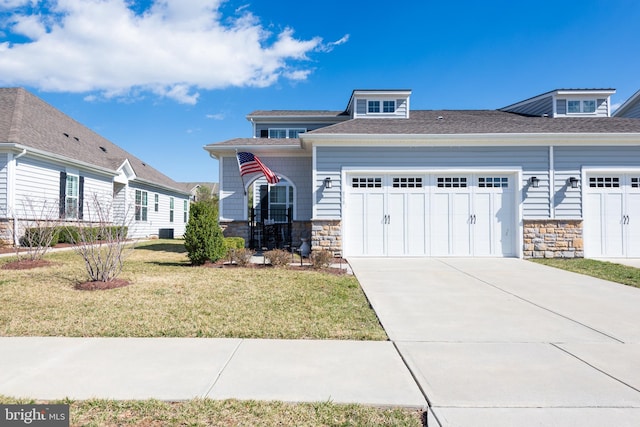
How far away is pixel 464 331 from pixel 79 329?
14.6 ft

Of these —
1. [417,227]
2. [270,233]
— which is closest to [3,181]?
[270,233]

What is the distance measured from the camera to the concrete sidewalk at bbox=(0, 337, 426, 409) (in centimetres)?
251

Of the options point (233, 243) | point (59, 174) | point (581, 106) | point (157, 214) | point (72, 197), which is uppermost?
point (581, 106)

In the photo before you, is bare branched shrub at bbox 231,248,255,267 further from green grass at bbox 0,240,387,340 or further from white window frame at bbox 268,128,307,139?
white window frame at bbox 268,128,307,139

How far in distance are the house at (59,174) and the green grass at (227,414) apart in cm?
633

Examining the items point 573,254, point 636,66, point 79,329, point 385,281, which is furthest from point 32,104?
point 636,66

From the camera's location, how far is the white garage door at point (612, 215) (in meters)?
10.5

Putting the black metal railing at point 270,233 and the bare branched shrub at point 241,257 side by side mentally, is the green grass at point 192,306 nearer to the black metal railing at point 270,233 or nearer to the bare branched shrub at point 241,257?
the bare branched shrub at point 241,257

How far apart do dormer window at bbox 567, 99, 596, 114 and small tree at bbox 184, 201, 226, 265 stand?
1579 cm

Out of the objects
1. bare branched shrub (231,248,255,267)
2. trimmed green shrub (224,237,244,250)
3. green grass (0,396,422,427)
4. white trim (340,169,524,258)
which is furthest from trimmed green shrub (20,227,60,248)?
green grass (0,396,422,427)

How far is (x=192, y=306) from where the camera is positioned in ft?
16.1

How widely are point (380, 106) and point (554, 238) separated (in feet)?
29.5

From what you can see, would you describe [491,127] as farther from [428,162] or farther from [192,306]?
[192,306]

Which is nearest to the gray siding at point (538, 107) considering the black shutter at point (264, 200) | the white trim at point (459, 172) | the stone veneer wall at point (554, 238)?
the white trim at point (459, 172)
